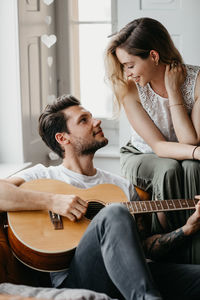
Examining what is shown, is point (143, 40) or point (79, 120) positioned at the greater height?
point (143, 40)

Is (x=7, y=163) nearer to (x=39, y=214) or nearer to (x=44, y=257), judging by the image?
(x=39, y=214)

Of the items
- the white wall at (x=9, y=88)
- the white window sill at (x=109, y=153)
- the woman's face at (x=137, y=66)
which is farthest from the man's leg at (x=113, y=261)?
the white window sill at (x=109, y=153)

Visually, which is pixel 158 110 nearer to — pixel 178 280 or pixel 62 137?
pixel 62 137

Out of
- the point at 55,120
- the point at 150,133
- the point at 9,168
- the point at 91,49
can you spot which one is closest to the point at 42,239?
the point at 55,120

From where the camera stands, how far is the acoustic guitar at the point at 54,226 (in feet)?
5.49

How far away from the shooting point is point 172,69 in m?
2.25

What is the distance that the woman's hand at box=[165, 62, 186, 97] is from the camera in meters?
2.23

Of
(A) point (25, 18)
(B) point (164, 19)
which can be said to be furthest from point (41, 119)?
(B) point (164, 19)

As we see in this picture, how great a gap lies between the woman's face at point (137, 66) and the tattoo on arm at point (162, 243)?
0.74 metres

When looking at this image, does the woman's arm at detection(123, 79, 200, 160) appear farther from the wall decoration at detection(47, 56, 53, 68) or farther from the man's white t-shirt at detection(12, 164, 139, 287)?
the wall decoration at detection(47, 56, 53, 68)

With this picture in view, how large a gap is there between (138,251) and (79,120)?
71cm

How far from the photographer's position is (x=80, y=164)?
80.9 inches

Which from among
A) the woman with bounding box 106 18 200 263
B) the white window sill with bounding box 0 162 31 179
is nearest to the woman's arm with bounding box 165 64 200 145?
the woman with bounding box 106 18 200 263

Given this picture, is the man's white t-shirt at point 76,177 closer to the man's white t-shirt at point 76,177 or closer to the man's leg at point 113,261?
the man's white t-shirt at point 76,177
